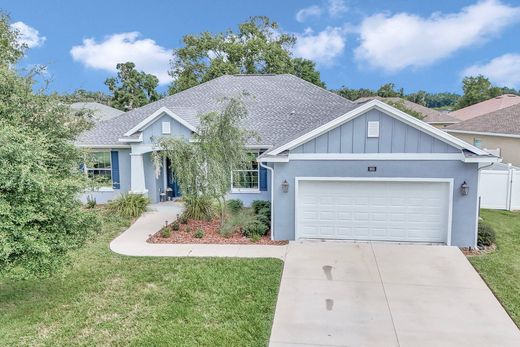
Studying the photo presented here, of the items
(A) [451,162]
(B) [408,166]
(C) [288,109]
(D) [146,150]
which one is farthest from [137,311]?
(C) [288,109]

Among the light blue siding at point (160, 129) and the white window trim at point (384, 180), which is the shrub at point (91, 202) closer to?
the light blue siding at point (160, 129)

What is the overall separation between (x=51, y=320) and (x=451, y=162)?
10.2 metres

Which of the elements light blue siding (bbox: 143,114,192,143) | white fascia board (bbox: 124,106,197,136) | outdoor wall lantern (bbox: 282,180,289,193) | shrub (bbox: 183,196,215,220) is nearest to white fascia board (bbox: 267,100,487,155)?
outdoor wall lantern (bbox: 282,180,289,193)

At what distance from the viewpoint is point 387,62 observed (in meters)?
26.8

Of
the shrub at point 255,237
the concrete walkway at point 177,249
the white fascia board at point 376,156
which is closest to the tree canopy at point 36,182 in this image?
the concrete walkway at point 177,249

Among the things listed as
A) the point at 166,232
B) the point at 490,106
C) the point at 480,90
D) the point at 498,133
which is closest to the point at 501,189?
the point at 498,133

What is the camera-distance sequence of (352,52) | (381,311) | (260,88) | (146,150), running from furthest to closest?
(352,52) → (260,88) → (146,150) → (381,311)

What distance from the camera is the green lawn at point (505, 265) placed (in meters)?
7.38

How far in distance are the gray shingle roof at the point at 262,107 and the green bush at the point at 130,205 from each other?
3139 mm

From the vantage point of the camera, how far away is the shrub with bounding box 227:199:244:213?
571 inches

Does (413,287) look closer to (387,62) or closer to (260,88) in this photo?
(260,88)

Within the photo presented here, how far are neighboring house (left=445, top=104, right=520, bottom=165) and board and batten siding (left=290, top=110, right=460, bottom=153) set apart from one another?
35.2 ft

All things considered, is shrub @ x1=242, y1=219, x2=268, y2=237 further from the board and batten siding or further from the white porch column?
the white porch column

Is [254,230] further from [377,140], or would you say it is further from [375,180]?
[377,140]
